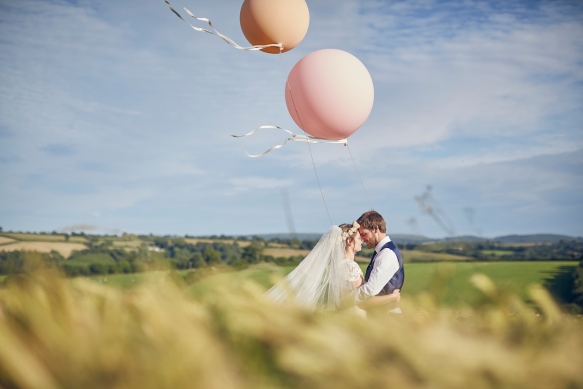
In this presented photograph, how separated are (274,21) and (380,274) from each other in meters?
3.87

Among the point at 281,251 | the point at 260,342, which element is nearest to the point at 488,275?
the point at 260,342

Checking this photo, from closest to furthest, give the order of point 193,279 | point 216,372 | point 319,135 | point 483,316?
1. point 216,372
2. point 483,316
3. point 193,279
4. point 319,135

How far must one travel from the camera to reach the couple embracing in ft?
18.0

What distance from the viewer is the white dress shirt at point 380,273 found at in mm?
5453

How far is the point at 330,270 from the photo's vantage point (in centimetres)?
577

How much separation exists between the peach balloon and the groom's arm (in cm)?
353

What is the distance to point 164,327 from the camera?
3.54ft

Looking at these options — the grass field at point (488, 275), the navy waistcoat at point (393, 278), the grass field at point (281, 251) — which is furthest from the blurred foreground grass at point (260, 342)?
the navy waistcoat at point (393, 278)

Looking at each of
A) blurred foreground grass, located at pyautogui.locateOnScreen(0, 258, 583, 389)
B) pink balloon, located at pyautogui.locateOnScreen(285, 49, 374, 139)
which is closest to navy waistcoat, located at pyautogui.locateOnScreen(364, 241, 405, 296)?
pink balloon, located at pyautogui.locateOnScreen(285, 49, 374, 139)

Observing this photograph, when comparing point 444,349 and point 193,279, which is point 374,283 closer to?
point 193,279

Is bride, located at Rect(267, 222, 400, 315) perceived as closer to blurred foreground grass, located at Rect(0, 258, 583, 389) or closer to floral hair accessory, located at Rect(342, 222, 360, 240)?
floral hair accessory, located at Rect(342, 222, 360, 240)

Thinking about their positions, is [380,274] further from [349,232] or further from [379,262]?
[349,232]

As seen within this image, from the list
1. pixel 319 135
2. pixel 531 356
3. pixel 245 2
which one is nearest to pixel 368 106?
pixel 319 135

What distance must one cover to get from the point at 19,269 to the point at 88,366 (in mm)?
654
